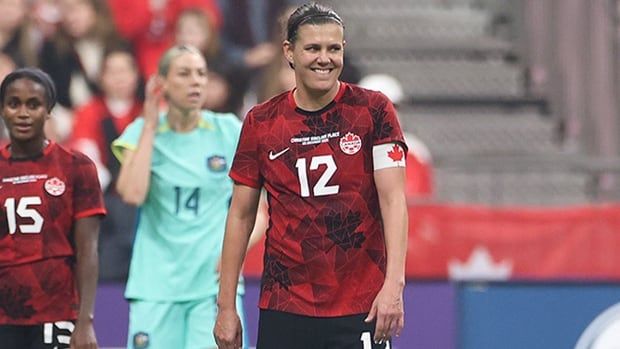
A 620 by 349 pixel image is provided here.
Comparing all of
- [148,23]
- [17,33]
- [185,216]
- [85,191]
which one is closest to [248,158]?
[85,191]

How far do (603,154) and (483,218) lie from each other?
11.8 ft

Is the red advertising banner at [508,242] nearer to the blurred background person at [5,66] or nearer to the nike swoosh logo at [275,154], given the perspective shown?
the blurred background person at [5,66]

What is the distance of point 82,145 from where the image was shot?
13469mm

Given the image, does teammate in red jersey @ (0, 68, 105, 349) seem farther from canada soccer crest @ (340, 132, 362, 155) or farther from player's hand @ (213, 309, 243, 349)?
canada soccer crest @ (340, 132, 362, 155)

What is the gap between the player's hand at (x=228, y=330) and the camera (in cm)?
639

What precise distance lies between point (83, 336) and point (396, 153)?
1813mm

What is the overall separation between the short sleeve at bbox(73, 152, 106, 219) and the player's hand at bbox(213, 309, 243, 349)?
1147mm

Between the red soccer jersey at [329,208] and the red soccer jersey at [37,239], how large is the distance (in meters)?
1.26

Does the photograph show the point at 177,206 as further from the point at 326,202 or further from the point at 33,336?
the point at 326,202

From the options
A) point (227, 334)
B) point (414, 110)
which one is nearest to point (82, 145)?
point (414, 110)

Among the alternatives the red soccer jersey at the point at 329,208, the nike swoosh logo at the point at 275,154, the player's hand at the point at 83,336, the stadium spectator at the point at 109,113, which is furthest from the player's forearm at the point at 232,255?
the stadium spectator at the point at 109,113

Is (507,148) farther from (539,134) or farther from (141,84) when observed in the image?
(141,84)

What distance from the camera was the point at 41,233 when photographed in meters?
7.15

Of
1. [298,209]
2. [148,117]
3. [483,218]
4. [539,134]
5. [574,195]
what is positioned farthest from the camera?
[539,134]
